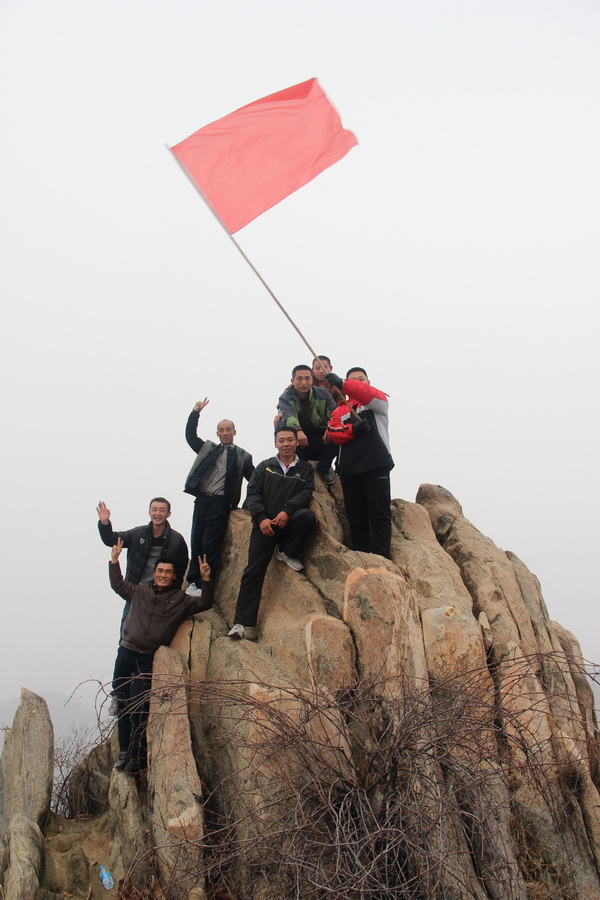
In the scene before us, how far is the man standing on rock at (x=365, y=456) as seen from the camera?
994 cm

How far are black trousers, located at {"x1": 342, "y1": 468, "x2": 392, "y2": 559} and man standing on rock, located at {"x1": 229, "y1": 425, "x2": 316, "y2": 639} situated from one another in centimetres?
91

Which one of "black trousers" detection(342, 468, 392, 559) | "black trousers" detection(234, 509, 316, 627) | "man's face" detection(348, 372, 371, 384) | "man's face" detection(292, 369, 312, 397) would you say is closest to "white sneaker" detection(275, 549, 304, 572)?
"black trousers" detection(234, 509, 316, 627)

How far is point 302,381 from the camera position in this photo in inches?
435

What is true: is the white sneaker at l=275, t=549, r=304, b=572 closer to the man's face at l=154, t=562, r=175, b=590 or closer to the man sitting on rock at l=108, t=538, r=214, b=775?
the man sitting on rock at l=108, t=538, r=214, b=775

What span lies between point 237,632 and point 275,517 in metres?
1.64

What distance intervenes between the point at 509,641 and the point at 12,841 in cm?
685

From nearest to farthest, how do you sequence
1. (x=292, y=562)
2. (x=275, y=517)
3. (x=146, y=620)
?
(x=146, y=620)
(x=275, y=517)
(x=292, y=562)

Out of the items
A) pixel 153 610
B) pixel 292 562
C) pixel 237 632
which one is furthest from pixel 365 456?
pixel 153 610

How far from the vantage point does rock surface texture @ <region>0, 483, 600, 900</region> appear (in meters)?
Result: 6.59

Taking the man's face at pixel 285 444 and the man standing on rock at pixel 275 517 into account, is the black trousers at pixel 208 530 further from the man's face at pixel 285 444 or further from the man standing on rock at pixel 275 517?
the man's face at pixel 285 444

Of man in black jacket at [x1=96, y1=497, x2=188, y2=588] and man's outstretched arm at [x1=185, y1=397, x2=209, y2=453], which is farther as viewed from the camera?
man's outstretched arm at [x1=185, y1=397, x2=209, y2=453]

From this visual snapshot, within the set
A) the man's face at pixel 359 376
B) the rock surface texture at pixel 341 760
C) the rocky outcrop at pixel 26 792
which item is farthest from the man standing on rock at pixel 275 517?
the rocky outcrop at pixel 26 792

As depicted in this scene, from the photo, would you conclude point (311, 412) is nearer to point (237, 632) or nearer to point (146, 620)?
point (237, 632)

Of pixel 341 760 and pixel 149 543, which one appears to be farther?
pixel 149 543
